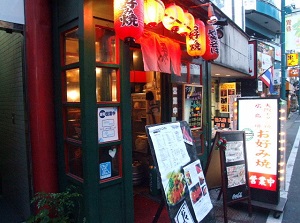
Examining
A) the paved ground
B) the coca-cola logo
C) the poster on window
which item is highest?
the poster on window

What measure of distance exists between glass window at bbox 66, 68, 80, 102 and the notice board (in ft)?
5.04

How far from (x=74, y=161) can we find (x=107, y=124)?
887 mm

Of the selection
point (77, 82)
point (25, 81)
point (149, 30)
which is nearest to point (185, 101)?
point (149, 30)

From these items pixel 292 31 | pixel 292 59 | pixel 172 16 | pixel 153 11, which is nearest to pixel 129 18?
pixel 153 11

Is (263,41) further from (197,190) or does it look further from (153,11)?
(197,190)

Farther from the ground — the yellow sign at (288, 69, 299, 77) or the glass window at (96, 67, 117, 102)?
the yellow sign at (288, 69, 299, 77)

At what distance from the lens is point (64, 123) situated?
4.38 m

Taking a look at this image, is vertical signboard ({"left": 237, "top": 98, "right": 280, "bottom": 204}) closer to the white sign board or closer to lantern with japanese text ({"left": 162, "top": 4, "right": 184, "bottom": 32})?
lantern with japanese text ({"left": 162, "top": 4, "right": 184, "bottom": 32})

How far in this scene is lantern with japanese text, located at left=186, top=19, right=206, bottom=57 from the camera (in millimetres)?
5418

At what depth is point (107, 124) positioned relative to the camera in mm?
4164

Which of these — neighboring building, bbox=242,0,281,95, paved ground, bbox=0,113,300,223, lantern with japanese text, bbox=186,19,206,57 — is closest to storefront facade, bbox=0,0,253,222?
paved ground, bbox=0,113,300,223

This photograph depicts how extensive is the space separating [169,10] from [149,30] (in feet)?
2.74

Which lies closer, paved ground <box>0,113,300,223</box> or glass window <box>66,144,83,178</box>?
glass window <box>66,144,83,178</box>

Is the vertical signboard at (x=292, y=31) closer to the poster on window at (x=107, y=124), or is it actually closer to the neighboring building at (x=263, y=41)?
the neighboring building at (x=263, y=41)
